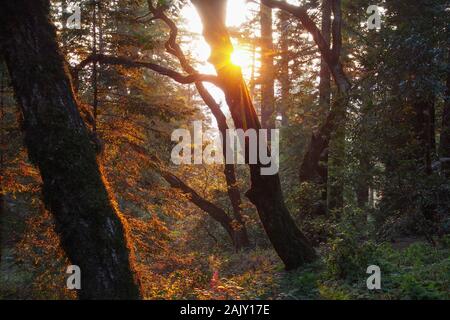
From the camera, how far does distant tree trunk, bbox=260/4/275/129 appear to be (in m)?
17.4

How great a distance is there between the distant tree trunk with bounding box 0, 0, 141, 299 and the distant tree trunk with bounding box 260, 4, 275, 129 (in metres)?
11.5

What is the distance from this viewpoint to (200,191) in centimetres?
1875

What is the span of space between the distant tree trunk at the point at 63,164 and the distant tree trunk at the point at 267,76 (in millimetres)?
11478

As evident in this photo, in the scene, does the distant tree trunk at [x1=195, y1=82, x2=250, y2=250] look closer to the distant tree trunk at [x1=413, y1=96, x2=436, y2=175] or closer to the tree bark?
the tree bark

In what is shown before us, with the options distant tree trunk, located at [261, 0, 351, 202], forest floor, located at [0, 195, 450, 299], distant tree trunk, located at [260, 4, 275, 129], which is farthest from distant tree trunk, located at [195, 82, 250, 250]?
forest floor, located at [0, 195, 450, 299]

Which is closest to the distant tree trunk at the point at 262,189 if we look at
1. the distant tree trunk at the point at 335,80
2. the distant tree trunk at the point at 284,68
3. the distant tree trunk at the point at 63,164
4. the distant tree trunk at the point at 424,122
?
the distant tree trunk at the point at 335,80

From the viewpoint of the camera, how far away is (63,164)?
6398 millimetres

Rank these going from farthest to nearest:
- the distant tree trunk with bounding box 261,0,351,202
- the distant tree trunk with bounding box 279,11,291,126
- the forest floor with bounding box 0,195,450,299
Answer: the distant tree trunk with bounding box 279,11,291,126
the distant tree trunk with bounding box 261,0,351,202
the forest floor with bounding box 0,195,450,299

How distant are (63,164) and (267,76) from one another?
12015 mm

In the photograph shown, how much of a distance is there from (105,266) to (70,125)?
2.06 metres

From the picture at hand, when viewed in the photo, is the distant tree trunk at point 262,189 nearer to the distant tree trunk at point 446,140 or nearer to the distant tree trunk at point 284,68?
the distant tree trunk at point 446,140
